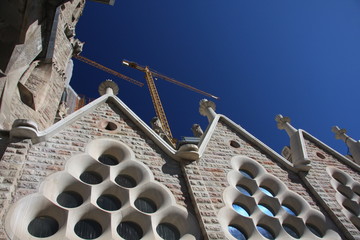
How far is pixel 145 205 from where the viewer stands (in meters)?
6.35

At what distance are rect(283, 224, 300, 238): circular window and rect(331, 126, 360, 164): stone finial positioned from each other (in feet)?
16.7

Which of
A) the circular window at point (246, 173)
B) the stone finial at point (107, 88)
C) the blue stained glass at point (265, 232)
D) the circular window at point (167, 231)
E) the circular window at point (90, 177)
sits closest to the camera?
the circular window at point (167, 231)

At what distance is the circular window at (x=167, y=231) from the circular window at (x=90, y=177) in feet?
4.61

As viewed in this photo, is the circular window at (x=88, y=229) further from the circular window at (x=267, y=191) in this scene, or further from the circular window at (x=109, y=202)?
the circular window at (x=267, y=191)

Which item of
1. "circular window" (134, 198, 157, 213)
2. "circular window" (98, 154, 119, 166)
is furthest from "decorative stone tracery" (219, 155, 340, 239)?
"circular window" (98, 154, 119, 166)

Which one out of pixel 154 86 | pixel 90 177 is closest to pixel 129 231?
pixel 90 177

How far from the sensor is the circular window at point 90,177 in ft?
21.1

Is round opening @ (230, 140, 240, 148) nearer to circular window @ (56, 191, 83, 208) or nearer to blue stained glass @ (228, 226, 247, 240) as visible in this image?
blue stained glass @ (228, 226, 247, 240)

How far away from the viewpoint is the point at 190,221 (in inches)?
239

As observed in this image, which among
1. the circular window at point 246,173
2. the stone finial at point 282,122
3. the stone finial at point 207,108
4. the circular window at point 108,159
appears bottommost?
the circular window at point 108,159

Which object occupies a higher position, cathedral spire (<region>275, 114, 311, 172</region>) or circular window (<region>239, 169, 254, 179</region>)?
cathedral spire (<region>275, 114, 311, 172</region>)

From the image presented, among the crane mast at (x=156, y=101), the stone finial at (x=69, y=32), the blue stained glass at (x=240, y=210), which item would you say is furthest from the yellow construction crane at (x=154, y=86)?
the blue stained glass at (x=240, y=210)

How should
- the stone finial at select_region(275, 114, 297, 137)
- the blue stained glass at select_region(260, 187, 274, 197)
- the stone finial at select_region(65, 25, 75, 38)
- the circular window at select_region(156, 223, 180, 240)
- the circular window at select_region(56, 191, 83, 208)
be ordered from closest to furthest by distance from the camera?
the circular window at select_region(56, 191, 83, 208) < the circular window at select_region(156, 223, 180, 240) < the blue stained glass at select_region(260, 187, 274, 197) < the stone finial at select_region(275, 114, 297, 137) < the stone finial at select_region(65, 25, 75, 38)

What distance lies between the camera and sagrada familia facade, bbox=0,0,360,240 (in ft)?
17.5
